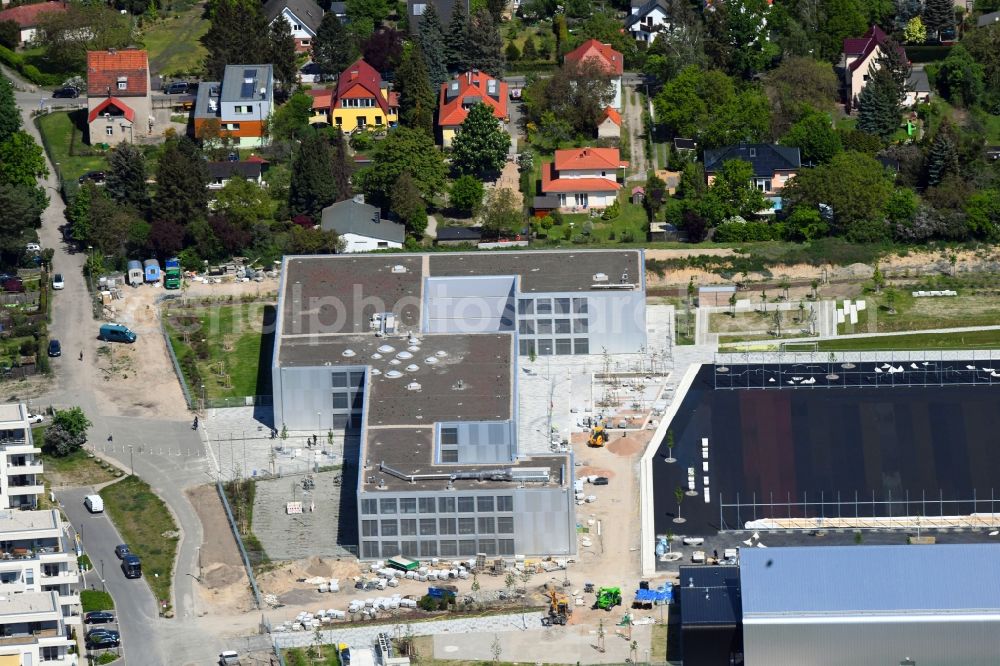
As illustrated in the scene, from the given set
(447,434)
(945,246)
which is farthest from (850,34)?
(447,434)

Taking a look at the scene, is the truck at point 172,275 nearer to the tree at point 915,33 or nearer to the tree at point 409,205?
the tree at point 409,205

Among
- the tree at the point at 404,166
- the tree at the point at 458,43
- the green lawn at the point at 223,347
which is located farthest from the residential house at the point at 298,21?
the green lawn at the point at 223,347

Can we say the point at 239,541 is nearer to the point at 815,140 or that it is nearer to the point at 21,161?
the point at 21,161

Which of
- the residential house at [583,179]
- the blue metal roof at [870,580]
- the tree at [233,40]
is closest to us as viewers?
the blue metal roof at [870,580]

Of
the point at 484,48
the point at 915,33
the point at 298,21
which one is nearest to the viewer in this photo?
the point at 484,48

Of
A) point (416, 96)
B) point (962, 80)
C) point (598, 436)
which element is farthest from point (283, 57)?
point (598, 436)

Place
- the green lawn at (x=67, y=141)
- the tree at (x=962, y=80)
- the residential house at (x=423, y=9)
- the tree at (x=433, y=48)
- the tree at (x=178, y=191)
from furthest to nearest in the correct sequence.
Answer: the residential house at (x=423, y=9)
the tree at (x=433, y=48)
the tree at (x=962, y=80)
the green lawn at (x=67, y=141)
the tree at (x=178, y=191)

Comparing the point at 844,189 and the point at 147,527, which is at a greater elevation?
the point at 844,189
